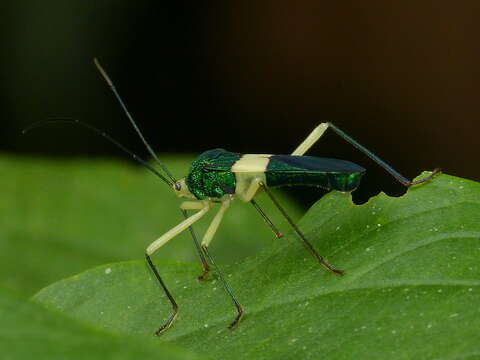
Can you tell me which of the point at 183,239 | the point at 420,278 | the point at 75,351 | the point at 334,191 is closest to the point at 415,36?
the point at 183,239

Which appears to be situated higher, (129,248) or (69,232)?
(69,232)

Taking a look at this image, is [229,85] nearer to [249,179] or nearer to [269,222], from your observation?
[269,222]

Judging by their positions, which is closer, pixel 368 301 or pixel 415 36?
pixel 368 301

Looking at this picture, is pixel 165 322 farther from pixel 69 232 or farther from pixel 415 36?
pixel 415 36

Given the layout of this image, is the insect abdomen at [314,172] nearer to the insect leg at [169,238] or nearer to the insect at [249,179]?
the insect at [249,179]

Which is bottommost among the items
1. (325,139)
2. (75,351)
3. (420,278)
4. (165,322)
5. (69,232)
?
(325,139)

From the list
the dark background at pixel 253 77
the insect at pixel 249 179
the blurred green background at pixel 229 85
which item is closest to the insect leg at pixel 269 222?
the insect at pixel 249 179

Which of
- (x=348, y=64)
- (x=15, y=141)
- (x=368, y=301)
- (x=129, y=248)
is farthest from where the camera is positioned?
(x=15, y=141)
